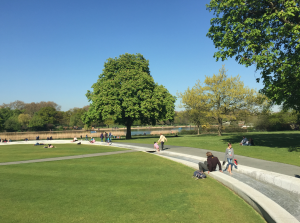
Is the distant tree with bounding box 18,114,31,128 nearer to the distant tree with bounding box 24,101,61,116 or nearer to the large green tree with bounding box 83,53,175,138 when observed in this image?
the distant tree with bounding box 24,101,61,116

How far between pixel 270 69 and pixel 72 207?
1917 cm

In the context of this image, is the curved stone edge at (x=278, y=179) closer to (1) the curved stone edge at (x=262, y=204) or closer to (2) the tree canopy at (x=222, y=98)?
(1) the curved stone edge at (x=262, y=204)

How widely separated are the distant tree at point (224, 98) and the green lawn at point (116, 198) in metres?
33.6

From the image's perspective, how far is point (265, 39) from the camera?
19359 millimetres

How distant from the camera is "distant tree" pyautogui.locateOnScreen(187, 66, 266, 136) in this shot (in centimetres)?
4319

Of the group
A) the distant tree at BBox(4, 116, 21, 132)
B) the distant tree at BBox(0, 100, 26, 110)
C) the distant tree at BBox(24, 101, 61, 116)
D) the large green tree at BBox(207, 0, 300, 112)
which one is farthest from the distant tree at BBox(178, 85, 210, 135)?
the distant tree at BBox(0, 100, 26, 110)

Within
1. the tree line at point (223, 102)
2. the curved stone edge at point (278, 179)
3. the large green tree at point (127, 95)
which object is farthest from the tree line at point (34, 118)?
the curved stone edge at point (278, 179)

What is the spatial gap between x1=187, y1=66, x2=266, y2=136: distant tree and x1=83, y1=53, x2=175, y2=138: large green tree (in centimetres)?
707

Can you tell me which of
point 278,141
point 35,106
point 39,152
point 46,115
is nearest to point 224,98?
point 278,141

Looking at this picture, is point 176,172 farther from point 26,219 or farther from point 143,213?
point 26,219

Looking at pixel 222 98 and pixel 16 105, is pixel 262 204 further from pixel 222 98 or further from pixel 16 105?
pixel 16 105

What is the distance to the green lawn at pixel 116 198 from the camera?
6852 mm

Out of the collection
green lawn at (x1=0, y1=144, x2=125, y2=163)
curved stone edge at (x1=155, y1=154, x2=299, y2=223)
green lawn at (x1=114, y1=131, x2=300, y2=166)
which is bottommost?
green lawn at (x1=0, y1=144, x2=125, y2=163)

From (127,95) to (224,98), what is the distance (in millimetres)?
19275
